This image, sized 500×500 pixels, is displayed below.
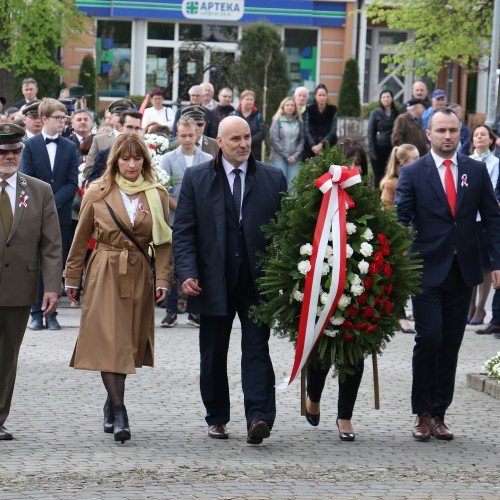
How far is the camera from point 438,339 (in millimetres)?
9141

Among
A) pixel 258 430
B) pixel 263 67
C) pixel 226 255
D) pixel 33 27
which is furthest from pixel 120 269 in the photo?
pixel 263 67

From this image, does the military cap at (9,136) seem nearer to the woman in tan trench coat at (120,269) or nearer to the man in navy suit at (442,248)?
the woman in tan trench coat at (120,269)

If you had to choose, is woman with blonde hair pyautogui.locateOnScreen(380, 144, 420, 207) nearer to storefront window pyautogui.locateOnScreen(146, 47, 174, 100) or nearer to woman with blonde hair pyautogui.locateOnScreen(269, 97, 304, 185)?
woman with blonde hair pyautogui.locateOnScreen(269, 97, 304, 185)

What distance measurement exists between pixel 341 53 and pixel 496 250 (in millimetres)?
33960

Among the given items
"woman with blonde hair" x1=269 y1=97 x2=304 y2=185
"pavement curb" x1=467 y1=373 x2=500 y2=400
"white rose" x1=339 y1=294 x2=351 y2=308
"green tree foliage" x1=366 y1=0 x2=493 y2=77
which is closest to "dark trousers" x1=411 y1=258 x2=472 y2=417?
"white rose" x1=339 y1=294 x2=351 y2=308

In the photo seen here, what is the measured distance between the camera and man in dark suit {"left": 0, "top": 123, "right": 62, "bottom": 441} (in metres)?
8.93

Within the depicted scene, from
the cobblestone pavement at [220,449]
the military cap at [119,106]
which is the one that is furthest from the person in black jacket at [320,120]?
the cobblestone pavement at [220,449]

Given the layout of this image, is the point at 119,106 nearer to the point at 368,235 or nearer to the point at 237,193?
the point at 237,193

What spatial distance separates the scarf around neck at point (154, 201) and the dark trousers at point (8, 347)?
989 millimetres

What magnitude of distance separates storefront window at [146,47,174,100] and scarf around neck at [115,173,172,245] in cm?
3286

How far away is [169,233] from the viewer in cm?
915

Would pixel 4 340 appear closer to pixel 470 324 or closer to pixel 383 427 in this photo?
pixel 383 427

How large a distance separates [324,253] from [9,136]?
2.16 meters

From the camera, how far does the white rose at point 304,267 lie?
8.70 meters
